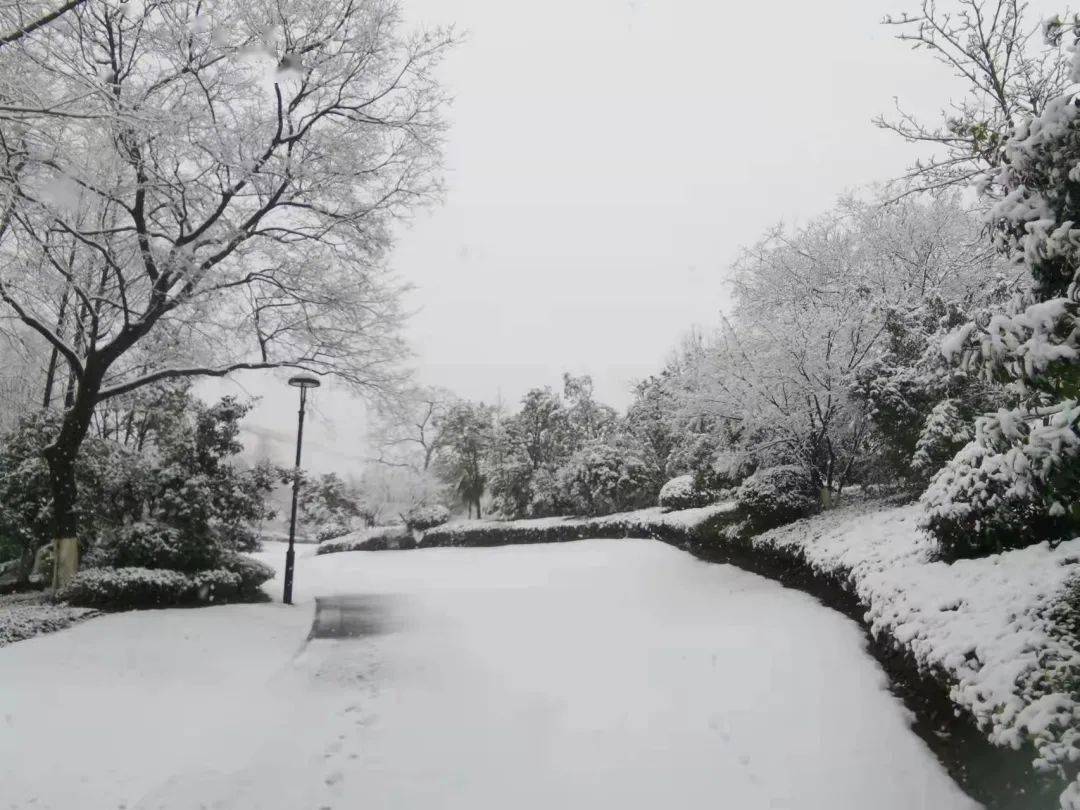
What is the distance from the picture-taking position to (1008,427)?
11.6 ft

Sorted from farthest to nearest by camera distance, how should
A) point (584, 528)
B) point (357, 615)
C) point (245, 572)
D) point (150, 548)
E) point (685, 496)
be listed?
1. point (584, 528)
2. point (685, 496)
3. point (245, 572)
4. point (357, 615)
5. point (150, 548)

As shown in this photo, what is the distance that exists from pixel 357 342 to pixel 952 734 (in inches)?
427

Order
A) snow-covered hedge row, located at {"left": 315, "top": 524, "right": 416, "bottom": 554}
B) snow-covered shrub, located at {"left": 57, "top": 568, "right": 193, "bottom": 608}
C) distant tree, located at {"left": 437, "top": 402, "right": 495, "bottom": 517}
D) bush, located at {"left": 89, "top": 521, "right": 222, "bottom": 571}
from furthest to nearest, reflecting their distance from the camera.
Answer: distant tree, located at {"left": 437, "top": 402, "right": 495, "bottom": 517}
snow-covered hedge row, located at {"left": 315, "top": 524, "right": 416, "bottom": 554}
bush, located at {"left": 89, "top": 521, "right": 222, "bottom": 571}
snow-covered shrub, located at {"left": 57, "top": 568, "right": 193, "bottom": 608}

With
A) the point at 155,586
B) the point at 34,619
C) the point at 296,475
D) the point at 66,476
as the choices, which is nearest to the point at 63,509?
the point at 66,476

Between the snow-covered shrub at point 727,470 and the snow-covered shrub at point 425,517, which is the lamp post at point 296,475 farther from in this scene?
the snow-covered shrub at point 425,517

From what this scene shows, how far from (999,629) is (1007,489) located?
180 centimetres

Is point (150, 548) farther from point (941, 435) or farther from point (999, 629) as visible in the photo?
point (941, 435)

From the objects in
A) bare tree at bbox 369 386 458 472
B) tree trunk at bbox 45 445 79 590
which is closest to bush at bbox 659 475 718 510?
bare tree at bbox 369 386 458 472

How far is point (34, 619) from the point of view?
25.5ft

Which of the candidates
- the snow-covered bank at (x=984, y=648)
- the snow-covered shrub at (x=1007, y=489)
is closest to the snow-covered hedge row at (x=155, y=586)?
the snow-covered bank at (x=984, y=648)

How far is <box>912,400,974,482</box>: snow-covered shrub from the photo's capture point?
8.54m

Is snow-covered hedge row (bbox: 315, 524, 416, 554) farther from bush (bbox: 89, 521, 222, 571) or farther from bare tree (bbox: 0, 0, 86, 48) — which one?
bare tree (bbox: 0, 0, 86, 48)

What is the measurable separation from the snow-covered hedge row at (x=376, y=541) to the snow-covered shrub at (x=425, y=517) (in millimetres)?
388

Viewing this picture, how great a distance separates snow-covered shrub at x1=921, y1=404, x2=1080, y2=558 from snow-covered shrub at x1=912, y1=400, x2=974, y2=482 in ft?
9.85
